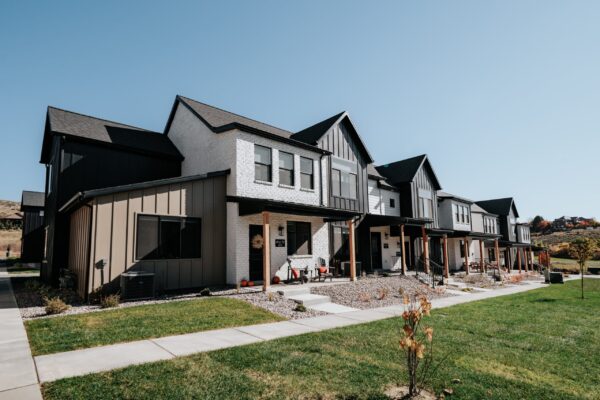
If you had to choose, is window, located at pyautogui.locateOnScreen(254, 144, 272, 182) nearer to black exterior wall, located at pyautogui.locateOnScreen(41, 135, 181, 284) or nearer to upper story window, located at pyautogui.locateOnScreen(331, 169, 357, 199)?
upper story window, located at pyautogui.locateOnScreen(331, 169, 357, 199)

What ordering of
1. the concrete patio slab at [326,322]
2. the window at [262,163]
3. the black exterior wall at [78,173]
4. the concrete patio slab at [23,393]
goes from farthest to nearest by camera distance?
the window at [262,163], the black exterior wall at [78,173], the concrete patio slab at [326,322], the concrete patio slab at [23,393]

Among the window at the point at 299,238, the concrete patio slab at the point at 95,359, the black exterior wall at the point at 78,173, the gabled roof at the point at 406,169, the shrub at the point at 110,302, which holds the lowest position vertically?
the concrete patio slab at the point at 95,359

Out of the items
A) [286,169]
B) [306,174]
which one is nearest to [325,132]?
[306,174]

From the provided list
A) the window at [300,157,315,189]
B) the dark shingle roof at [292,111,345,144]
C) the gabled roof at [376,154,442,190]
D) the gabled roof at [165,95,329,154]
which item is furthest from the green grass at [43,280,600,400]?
the gabled roof at [376,154,442,190]

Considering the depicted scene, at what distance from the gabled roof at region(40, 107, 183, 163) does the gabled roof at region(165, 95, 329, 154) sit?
1.89 m

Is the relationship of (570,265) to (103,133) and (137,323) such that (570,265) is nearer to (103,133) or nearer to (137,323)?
(137,323)

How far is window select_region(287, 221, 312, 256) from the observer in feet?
54.6

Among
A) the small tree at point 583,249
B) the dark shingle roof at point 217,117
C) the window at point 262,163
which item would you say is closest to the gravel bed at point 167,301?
the window at point 262,163

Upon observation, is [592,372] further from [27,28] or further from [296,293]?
[27,28]

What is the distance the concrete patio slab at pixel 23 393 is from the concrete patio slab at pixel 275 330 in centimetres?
371

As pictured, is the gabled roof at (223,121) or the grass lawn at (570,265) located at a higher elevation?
the gabled roof at (223,121)

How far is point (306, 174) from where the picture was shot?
1775 cm

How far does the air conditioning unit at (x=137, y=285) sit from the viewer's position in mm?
10797

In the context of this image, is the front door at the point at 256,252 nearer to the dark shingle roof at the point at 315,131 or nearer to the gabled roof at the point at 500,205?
the dark shingle roof at the point at 315,131
